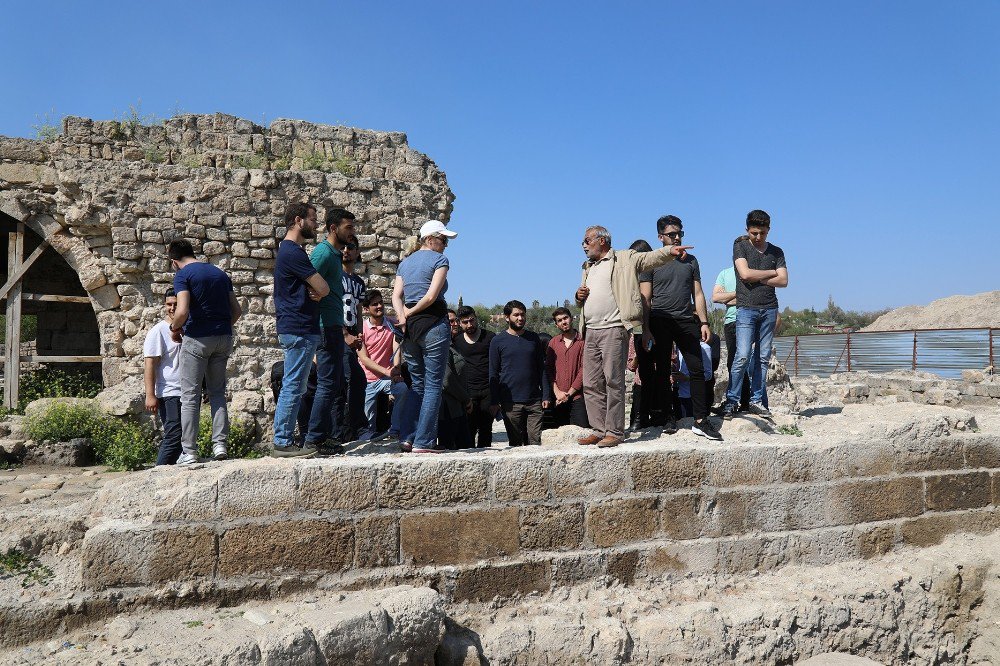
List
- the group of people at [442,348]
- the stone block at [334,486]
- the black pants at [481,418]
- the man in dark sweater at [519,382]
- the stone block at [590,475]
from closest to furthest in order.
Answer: the stone block at [334,486]
the stone block at [590,475]
the group of people at [442,348]
the man in dark sweater at [519,382]
the black pants at [481,418]

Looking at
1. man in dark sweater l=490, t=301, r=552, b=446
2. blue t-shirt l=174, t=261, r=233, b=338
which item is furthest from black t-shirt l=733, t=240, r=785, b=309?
blue t-shirt l=174, t=261, r=233, b=338

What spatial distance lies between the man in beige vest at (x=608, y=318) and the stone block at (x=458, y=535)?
1022 millimetres

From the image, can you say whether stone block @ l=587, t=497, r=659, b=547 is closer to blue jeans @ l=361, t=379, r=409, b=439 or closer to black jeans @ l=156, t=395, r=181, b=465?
blue jeans @ l=361, t=379, r=409, b=439

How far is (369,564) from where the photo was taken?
3.64 metres

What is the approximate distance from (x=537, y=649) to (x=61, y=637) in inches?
93.7

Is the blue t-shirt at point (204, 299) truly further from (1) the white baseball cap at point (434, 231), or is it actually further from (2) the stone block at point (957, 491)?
(2) the stone block at point (957, 491)

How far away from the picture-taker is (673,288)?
5207 mm

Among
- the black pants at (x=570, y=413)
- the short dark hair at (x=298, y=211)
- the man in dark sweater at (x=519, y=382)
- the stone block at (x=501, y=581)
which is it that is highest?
the short dark hair at (x=298, y=211)

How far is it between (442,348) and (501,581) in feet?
5.14

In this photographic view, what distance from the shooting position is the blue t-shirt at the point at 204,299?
14.8 ft

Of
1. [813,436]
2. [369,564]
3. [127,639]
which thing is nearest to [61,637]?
[127,639]


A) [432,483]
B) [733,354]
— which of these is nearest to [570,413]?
[733,354]

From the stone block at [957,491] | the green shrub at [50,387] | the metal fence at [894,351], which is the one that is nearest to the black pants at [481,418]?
the stone block at [957,491]

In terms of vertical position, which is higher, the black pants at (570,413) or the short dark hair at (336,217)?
the short dark hair at (336,217)
